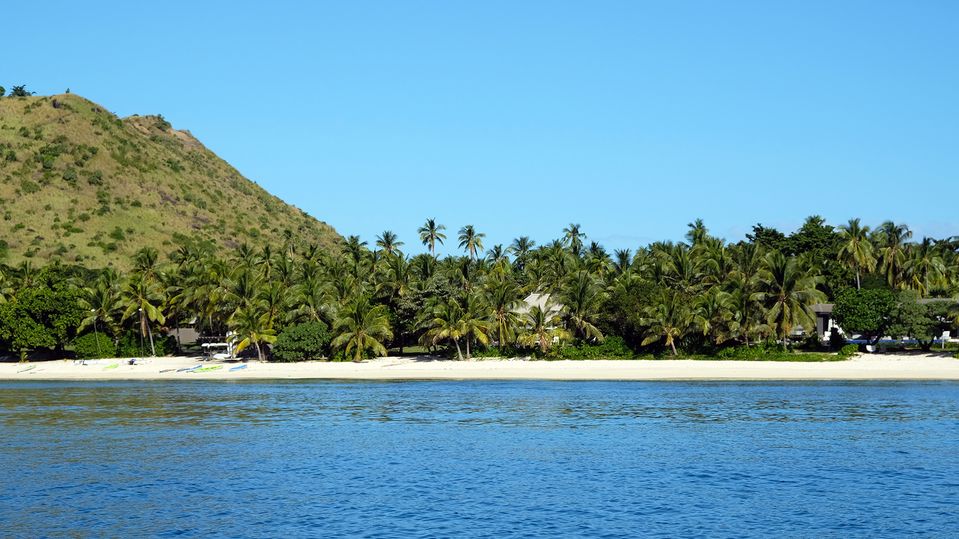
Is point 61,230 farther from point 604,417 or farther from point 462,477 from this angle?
point 462,477

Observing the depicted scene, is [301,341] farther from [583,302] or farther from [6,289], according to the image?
[6,289]

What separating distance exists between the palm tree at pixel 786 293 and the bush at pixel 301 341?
122ft

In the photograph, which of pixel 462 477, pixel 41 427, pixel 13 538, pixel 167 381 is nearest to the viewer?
pixel 13 538

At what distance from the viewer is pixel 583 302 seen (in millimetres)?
84625

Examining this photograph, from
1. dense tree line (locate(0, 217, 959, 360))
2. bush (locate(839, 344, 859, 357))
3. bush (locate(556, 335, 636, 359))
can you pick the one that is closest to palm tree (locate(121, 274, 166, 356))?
dense tree line (locate(0, 217, 959, 360))

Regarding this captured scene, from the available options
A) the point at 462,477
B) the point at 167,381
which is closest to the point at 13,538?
the point at 462,477

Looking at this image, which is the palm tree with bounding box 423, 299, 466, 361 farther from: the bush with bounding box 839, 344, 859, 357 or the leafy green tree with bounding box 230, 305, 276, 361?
the bush with bounding box 839, 344, 859, 357

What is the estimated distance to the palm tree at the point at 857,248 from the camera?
10625 centimetres

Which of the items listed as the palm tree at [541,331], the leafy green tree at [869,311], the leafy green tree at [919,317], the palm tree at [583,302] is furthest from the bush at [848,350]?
the palm tree at [541,331]

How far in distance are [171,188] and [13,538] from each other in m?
153

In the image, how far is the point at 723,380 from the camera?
75688 millimetres

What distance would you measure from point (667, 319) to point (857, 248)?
36.2m

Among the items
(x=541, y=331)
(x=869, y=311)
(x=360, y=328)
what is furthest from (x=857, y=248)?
(x=360, y=328)

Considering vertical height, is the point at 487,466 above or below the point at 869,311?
below
